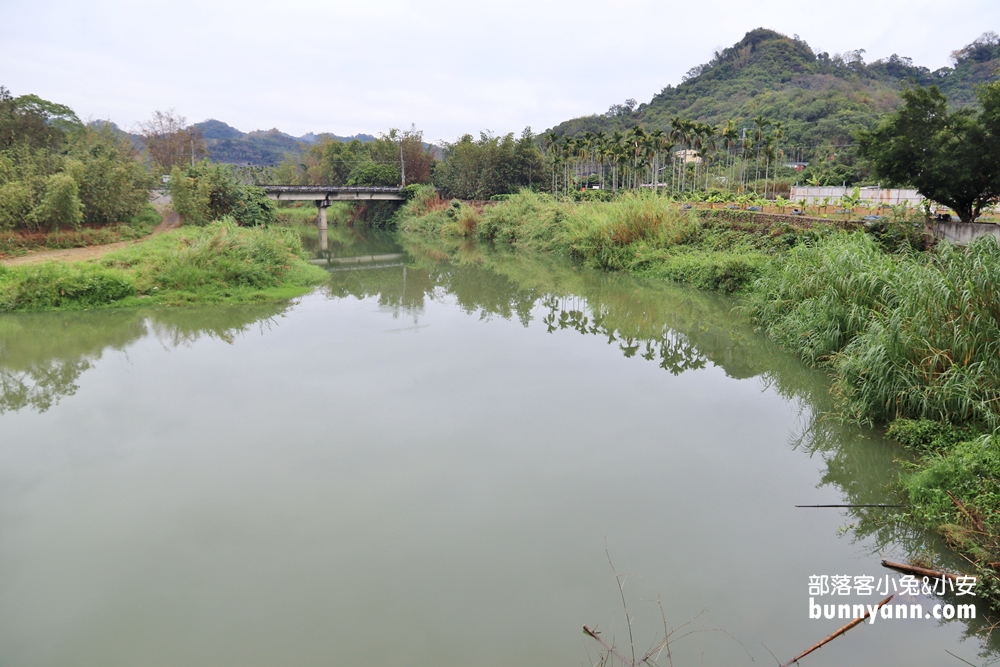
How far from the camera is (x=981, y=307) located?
6309mm

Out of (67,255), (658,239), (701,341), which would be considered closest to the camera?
(701,341)

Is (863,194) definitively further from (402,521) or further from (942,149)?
(402,521)

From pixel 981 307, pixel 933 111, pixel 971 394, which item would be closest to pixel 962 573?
pixel 971 394

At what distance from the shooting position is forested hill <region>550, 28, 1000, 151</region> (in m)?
47.5

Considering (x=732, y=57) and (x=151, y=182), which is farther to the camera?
(x=732, y=57)

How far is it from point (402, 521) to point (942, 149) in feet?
37.8

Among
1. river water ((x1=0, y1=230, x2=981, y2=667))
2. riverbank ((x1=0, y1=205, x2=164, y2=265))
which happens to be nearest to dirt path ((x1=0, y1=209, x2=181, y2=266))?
riverbank ((x1=0, y1=205, x2=164, y2=265))

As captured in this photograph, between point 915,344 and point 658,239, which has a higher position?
point 658,239

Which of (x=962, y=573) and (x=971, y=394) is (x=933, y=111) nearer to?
(x=971, y=394)


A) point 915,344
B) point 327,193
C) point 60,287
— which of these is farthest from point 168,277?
point 327,193

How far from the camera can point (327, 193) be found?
35.9 metres

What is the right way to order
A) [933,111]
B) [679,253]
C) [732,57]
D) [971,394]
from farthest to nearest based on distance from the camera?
[732,57], [679,253], [933,111], [971,394]

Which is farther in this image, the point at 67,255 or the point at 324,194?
the point at 324,194

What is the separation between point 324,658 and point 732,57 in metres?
86.0
